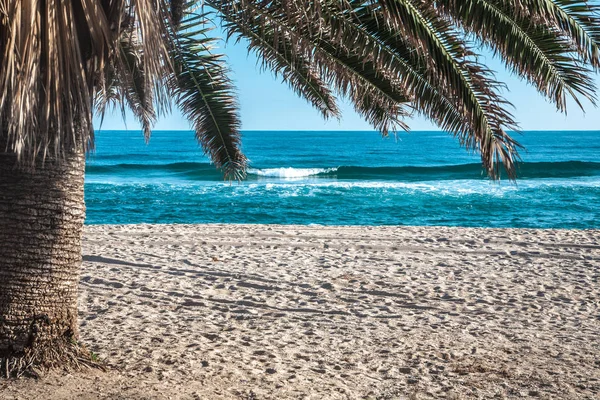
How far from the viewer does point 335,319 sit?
593 centimetres

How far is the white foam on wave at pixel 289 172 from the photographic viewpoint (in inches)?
1266

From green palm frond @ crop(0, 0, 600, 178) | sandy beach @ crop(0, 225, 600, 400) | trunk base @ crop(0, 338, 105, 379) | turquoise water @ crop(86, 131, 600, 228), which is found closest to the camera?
green palm frond @ crop(0, 0, 600, 178)

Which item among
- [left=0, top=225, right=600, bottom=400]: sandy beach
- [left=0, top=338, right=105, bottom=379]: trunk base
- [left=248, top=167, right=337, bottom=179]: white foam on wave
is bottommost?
[left=0, top=225, right=600, bottom=400]: sandy beach

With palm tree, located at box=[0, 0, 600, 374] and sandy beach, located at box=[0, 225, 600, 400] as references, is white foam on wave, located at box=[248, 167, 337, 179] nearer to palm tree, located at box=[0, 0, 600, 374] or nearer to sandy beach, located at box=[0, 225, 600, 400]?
sandy beach, located at box=[0, 225, 600, 400]

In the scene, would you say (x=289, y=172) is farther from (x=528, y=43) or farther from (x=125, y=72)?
(x=125, y=72)

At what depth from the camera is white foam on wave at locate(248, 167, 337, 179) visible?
1266 inches

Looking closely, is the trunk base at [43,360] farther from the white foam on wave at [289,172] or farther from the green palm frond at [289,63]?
the white foam on wave at [289,172]

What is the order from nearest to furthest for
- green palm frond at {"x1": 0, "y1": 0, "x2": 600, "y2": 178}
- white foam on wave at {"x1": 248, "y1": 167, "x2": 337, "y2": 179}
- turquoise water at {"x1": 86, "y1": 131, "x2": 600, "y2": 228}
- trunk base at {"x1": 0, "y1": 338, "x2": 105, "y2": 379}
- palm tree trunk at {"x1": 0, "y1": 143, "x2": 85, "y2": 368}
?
1. green palm frond at {"x1": 0, "y1": 0, "x2": 600, "y2": 178}
2. palm tree trunk at {"x1": 0, "y1": 143, "x2": 85, "y2": 368}
3. trunk base at {"x1": 0, "y1": 338, "x2": 105, "y2": 379}
4. turquoise water at {"x1": 86, "y1": 131, "x2": 600, "y2": 228}
5. white foam on wave at {"x1": 248, "y1": 167, "x2": 337, "y2": 179}

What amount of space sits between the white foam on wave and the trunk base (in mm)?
27597

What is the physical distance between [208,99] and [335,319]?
247cm

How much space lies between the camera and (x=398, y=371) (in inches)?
178

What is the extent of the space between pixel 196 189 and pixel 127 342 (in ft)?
66.3

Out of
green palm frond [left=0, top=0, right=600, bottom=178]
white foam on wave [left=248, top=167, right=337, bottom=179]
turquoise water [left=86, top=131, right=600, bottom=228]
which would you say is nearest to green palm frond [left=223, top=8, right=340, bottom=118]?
green palm frond [left=0, top=0, right=600, bottom=178]

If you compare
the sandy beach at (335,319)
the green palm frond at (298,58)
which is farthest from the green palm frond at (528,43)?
the sandy beach at (335,319)
